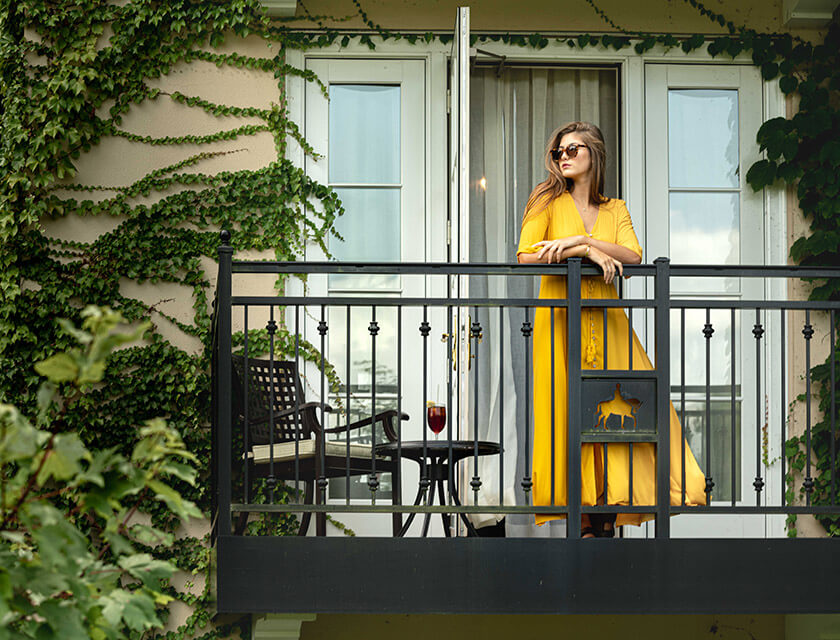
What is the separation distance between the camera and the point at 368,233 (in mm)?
5340

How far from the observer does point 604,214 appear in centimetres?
394

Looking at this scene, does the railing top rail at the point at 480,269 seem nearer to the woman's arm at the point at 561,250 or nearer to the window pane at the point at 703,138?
the woman's arm at the point at 561,250

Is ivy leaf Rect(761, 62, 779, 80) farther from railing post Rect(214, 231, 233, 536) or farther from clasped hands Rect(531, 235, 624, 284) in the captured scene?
railing post Rect(214, 231, 233, 536)

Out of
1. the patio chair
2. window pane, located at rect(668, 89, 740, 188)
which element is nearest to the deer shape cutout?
the patio chair

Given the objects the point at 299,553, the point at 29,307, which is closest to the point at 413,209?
the point at 29,307

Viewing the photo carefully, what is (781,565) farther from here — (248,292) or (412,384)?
(248,292)

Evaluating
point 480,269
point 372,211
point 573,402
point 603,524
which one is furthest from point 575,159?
→ point 372,211

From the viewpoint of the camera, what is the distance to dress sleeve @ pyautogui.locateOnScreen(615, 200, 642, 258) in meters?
3.88

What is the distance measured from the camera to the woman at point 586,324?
3.77m

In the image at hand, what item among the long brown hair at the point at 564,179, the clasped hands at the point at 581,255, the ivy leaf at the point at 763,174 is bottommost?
the clasped hands at the point at 581,255

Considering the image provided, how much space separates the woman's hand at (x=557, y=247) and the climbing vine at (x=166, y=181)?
174 centimetres

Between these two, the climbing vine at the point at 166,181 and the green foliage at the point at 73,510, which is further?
the climbing vine at the point at 166,181

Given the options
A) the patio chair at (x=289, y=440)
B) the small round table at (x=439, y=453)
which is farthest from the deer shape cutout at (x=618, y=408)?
the patio chair at (x=289, y=440)

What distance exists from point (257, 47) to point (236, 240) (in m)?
1.03
